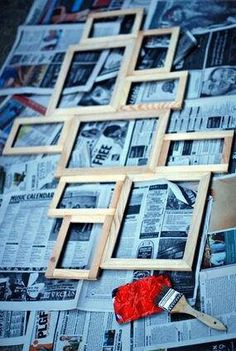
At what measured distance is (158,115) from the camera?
1.32m

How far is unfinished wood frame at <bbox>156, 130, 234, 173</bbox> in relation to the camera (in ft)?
3.86

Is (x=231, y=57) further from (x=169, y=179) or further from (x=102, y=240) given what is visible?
(x=102, y=240)

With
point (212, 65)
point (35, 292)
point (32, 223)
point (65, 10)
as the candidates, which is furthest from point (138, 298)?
point (65, 10)

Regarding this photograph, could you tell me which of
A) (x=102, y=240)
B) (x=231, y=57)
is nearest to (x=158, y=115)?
(x=231, y=57)

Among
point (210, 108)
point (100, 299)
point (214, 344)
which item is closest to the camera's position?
point (214, 344)

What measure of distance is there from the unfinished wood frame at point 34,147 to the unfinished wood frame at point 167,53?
24 cm

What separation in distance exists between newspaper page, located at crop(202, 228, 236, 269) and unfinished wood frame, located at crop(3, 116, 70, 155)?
0.46 m

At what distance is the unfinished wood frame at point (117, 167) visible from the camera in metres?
1.23

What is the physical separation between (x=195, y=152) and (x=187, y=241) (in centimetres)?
24

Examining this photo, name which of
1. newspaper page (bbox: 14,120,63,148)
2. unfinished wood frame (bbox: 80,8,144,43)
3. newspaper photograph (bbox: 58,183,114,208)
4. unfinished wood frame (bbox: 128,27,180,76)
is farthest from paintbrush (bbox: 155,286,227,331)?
unfinished wood frame (bbox: 80,8,144,43)

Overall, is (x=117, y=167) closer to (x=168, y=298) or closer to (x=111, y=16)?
(x=168, y=298)

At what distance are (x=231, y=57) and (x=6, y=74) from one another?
65cm

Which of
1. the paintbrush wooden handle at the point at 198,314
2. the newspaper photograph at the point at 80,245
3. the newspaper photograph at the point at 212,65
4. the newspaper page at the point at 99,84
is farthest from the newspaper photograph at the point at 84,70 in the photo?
the paintbrush wooden handle at the point at 198,314

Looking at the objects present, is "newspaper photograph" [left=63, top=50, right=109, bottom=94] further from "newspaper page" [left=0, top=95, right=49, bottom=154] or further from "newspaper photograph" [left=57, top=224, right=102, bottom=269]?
"newspaper photograph" [left=57, top=224, right=102, bottom=269]
